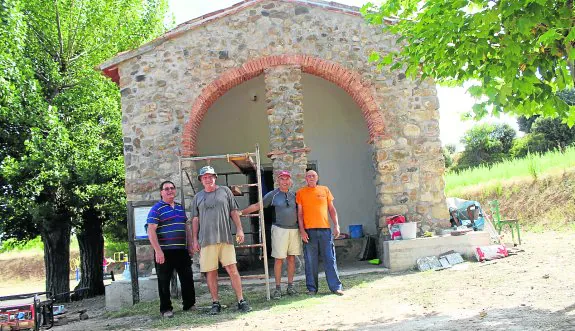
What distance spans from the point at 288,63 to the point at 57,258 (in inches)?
293

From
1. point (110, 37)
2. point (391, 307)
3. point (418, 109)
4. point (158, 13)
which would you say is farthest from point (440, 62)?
point (158, 13)

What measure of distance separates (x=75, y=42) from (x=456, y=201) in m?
10.1

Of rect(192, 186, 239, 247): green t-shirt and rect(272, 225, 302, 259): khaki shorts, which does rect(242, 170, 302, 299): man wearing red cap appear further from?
rect(192, 186, 239, 247): green t-shirt

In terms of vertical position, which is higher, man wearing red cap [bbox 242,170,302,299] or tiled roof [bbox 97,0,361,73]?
tiled roof [bbox 97,0,361,73]

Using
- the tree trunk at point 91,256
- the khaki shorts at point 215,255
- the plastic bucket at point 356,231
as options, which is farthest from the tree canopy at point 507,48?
the tree trunk at point 91,256

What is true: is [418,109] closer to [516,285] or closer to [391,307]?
[516,285]

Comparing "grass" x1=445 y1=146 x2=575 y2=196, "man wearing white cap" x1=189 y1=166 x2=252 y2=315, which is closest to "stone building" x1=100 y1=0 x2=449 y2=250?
"man wearing white cap" x1=189 y1=166 x2=252 y2=315

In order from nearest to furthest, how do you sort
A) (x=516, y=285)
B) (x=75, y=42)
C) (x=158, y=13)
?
1. (x=516, y=285)
2. (x=75, y=42)
3. (x=158, y=13)

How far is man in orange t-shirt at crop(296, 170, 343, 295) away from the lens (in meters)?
6.77

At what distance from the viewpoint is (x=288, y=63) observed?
8.58 m

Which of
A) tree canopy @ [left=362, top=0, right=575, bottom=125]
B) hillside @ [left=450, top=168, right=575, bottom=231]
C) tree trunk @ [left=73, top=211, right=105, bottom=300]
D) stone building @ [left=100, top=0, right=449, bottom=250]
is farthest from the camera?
hillside @ [left=450, top=168, right=575, bottom=231]

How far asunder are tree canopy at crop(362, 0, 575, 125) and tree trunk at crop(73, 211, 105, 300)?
1015 centimetres

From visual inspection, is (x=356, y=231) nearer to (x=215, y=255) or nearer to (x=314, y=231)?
(x=314, y=231)

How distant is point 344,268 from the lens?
908 cm
